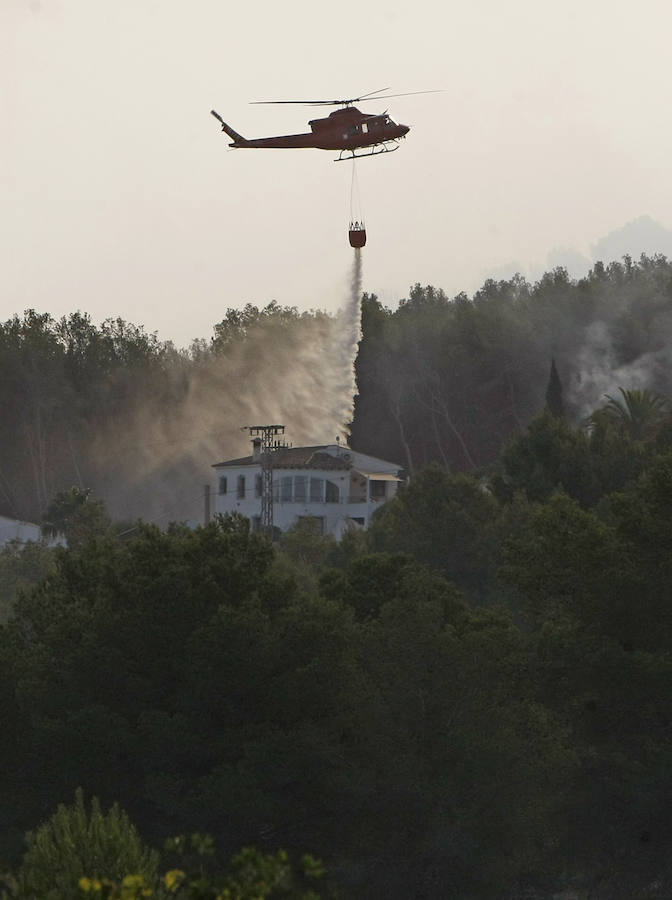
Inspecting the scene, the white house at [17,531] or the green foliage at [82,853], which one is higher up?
the white house at [17,531]

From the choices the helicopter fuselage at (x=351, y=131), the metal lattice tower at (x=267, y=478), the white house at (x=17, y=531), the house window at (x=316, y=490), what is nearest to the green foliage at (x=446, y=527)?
the metal lattice tower at (x=267, y=478)

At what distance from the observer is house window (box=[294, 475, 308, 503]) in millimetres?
110500

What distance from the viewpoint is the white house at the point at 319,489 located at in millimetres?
109938

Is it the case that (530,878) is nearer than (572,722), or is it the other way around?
(572,722)

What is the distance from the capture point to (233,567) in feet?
138

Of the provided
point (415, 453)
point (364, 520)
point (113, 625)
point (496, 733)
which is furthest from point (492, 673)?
point (415, 453)

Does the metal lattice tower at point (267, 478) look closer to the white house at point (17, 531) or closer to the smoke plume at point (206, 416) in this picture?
the white house at point (17, 531)

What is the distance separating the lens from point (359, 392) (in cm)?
15562

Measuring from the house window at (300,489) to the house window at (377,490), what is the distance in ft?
14.8

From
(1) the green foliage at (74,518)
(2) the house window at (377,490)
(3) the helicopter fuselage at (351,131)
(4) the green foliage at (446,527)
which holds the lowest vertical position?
(4) the green foliage at (446,527)

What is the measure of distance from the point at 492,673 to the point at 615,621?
11.1ft

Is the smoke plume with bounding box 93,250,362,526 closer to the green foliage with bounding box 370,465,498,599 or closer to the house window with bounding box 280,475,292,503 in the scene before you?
the house window with bounding box 280,475,292,503

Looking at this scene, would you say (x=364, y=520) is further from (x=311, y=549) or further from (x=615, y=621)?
(x=615, y=621)

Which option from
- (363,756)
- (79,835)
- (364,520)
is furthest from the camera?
(364,520)
